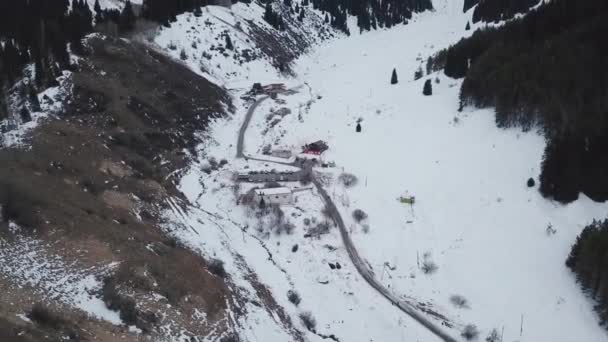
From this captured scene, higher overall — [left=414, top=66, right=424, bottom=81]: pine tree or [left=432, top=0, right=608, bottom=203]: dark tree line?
[left=414, top=66, right=424, bottom=81]: pine tree

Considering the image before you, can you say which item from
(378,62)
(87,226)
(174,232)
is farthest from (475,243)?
(378,62)

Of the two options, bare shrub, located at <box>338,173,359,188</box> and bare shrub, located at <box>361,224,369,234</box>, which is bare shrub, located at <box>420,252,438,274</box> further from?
bare shrub, located at <box>338,173,359,188</box>

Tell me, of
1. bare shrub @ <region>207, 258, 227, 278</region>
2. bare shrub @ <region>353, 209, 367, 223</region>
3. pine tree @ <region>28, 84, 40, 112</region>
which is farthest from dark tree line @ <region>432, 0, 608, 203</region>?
pine tree @ <region>28, 84, 40, 112</region>

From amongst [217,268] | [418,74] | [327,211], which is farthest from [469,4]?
[217,268]

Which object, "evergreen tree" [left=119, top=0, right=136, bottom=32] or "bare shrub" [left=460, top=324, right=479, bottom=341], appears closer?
"bare shrub" [left=460, top=324, right=479, bottom=341]

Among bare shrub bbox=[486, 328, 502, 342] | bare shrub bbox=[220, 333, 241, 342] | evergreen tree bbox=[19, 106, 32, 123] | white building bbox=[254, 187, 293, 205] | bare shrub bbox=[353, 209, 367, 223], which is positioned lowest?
bare shrub bbox=[486, 328, 502, 342]

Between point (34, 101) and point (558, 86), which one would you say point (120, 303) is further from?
point (558, 86)

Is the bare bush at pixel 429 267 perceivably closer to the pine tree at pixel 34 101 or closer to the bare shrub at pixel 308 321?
the bare shrub at pixel 308 321
